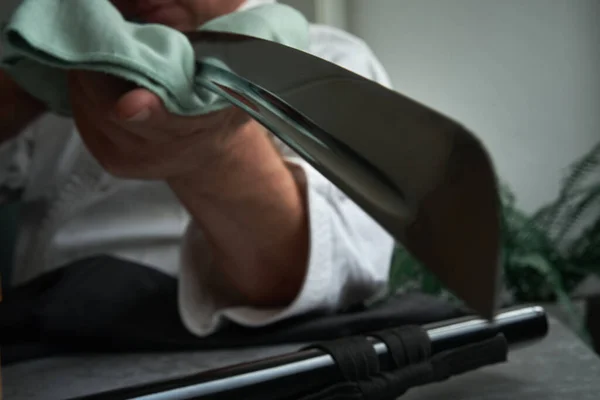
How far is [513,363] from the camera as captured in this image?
13.3 inches

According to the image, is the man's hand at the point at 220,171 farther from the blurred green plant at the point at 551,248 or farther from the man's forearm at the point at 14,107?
the blurred green plant at the point at 551,248

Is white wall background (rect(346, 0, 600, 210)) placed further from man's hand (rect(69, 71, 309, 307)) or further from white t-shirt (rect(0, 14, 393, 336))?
man's hand (rect(69, 71, 309, 307))

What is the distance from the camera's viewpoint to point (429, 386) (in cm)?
31

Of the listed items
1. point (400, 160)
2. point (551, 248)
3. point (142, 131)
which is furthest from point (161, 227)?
point (551, 248)

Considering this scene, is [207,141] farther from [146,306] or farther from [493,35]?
[493,35]

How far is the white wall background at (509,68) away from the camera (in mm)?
806

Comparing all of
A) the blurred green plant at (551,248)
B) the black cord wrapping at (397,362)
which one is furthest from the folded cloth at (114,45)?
the blurred green plant at (551,248)

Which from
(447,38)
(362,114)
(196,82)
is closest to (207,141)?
(196,82)

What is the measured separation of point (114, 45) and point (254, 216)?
0.15 metres

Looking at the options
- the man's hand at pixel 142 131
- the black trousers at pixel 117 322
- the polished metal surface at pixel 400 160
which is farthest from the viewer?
the black trousers at pixel 117 322

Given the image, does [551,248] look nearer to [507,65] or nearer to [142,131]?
[507,65]

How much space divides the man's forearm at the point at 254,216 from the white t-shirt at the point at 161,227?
0.04ft

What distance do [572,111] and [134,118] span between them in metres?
0.69

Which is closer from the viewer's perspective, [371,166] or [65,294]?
[371,166]
